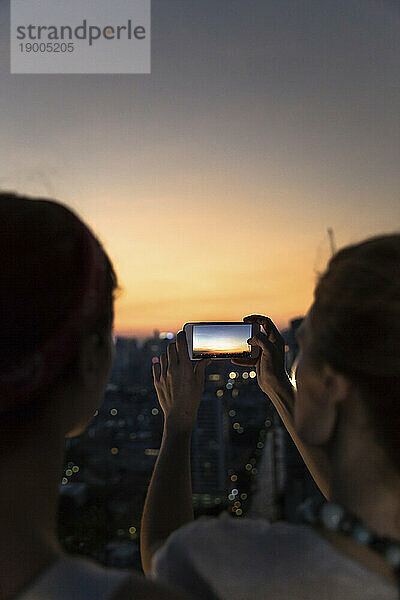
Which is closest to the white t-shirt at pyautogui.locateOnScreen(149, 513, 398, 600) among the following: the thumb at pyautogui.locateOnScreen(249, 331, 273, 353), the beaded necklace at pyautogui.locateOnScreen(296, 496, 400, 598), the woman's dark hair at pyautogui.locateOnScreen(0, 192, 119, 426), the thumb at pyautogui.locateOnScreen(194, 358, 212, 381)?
the beaded necklace at pyautogui.locateOnScreen(296, 496, 400, 598)

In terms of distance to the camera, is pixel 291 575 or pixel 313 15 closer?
pixel 291 575

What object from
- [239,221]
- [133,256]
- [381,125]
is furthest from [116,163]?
[381,125]

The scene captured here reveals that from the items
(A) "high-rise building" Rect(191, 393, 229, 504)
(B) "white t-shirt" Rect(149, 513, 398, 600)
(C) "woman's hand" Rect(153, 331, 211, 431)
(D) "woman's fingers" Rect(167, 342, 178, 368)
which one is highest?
(D) "woman's fingers" Rect(167, 342, 178, 368)

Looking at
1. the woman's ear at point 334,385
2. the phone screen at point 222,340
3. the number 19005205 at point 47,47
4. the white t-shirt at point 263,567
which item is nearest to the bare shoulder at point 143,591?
the white t-shirt at point 263,567

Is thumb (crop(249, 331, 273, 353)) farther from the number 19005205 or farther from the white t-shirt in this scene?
the number 19005205

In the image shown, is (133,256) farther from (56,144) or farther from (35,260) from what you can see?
(35,260)

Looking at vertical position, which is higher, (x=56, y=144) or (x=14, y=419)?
(x=56, y=144)
